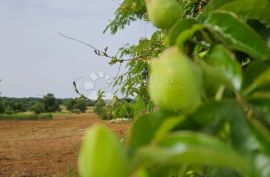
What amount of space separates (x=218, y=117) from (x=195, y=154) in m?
0.14

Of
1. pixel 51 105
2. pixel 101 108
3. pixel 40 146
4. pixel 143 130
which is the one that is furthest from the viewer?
pixel 51 105

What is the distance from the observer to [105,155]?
460mm

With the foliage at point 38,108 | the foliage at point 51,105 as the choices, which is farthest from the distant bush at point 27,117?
the foliage at point 51,105

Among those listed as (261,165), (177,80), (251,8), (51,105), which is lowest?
(261,165)

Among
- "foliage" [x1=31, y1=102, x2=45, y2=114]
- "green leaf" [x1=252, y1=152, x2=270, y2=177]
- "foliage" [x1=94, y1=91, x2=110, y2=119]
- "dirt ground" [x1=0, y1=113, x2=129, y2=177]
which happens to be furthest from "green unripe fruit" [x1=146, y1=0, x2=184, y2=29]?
"foliage" [x1=31, y1=102, x2=45, y2=114]

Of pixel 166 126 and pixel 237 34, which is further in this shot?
pixel 237 34

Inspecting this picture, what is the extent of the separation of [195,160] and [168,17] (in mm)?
414

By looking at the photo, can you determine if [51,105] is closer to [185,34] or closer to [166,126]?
[185,34]

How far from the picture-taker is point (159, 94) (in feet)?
1.94

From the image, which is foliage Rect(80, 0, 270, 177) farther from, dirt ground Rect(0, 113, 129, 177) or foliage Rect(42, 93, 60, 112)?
foliage Rect(42, 93, 60, 112)

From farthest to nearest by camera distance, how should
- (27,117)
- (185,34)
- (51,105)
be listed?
(51,105) → (27,117) → (185,34)

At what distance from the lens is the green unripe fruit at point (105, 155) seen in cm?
46

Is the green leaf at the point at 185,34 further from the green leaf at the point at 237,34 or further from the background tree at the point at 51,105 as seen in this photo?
the background tree at the point at 51,105

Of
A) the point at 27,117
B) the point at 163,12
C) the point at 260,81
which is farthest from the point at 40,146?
the point at 260,81
